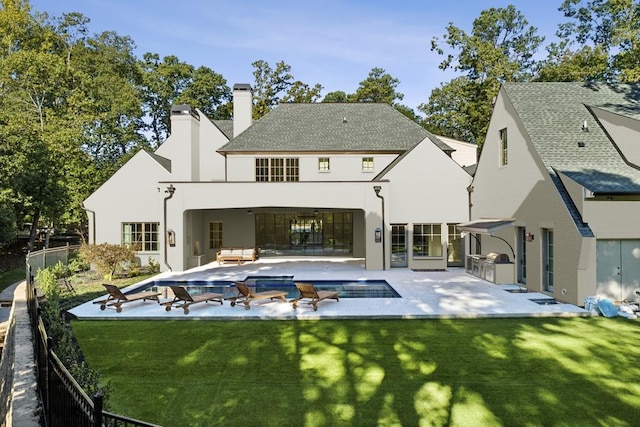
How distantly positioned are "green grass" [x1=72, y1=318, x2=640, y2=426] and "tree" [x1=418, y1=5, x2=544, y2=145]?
35.6m

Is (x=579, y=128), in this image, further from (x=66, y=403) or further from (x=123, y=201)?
(x=123, y=201)

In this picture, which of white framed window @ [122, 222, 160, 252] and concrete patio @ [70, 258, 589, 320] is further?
white framed window @ [122, 222, 160, 252]

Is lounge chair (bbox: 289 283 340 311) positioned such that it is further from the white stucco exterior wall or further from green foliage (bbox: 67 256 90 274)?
green foliage (bbox: 67 256 90 274)

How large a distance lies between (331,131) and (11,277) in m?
21.6

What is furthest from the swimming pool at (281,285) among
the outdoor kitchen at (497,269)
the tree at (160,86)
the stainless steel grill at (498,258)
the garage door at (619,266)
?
the tree at (160,86)

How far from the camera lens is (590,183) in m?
13.6

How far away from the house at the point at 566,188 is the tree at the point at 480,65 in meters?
24.2

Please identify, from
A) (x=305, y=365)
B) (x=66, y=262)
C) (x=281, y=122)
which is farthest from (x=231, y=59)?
(x=305, y=365)

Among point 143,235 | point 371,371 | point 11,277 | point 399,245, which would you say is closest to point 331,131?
point 399,245

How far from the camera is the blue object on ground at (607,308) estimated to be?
12.4 meters

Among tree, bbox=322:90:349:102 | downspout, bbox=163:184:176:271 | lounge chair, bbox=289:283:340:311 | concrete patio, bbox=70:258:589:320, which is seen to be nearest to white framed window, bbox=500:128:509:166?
concrete patio, bbox=70:258:589:320

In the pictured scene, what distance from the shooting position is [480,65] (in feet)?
140

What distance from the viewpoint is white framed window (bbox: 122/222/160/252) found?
23672 millimetres

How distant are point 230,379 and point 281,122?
23023mm
